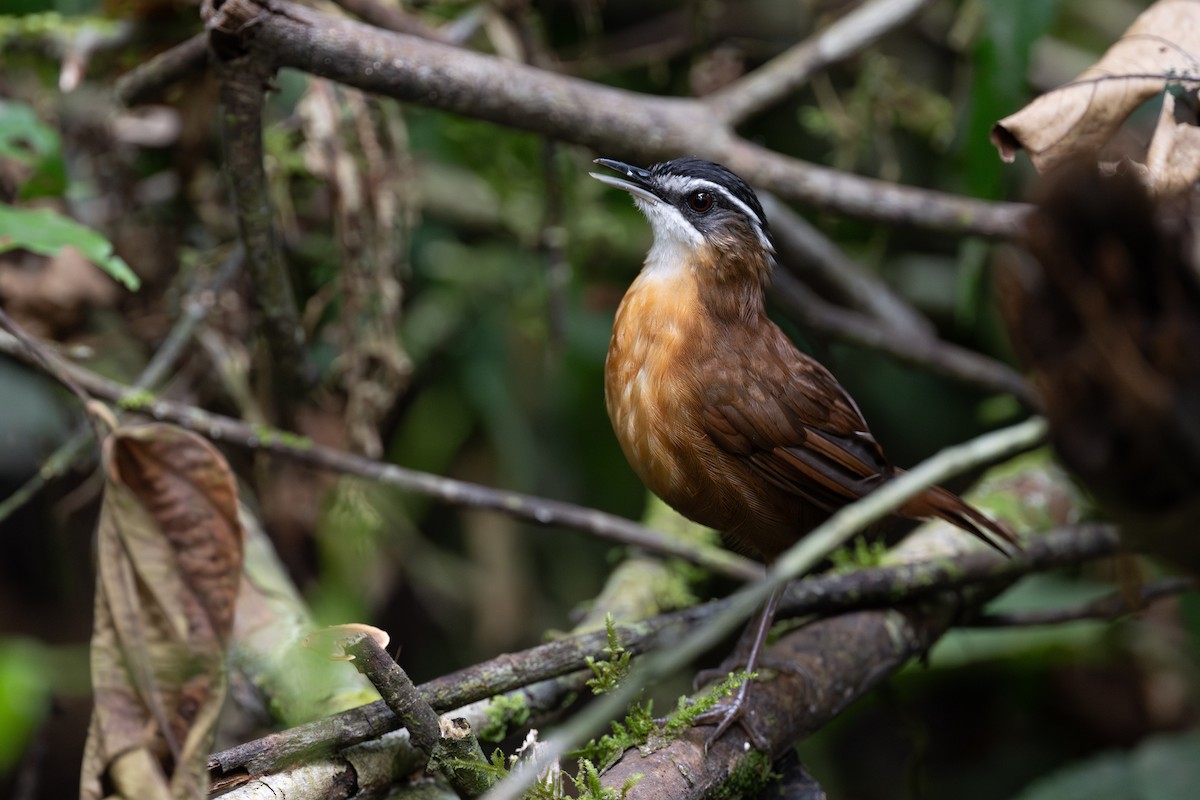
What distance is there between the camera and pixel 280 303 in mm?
3676

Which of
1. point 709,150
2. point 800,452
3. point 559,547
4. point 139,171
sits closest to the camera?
point 800,452

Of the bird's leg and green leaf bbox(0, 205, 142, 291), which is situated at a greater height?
green leaf bbox(0, 205, 142, 291)

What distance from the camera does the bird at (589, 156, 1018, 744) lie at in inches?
128

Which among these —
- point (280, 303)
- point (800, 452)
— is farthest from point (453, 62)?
point (800, 452)

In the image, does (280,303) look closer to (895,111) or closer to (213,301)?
(213,301)

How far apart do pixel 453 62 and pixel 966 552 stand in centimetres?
Result: 256

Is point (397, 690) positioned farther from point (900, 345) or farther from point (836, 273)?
point (836, 273)

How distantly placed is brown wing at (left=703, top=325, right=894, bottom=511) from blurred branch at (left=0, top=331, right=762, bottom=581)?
28.2 inches

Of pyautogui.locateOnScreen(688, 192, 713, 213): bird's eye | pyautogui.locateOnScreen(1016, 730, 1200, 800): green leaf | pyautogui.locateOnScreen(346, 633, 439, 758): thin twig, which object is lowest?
pyautogui.locateOnScreen(1016, 730, 1200, 800): green leaf

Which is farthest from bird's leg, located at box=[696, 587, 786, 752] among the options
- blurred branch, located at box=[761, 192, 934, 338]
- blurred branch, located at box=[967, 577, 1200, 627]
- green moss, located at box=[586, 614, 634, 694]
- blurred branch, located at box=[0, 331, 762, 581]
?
blurred branch, located at box=[761, 192, 934, 338]

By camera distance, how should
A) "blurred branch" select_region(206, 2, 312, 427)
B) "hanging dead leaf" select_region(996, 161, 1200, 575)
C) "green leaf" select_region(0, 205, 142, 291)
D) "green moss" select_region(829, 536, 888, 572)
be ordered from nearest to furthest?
"hanging dead leaf" select_region(996, 161, 1200, 575) < "blurred branch" select_region(206, 2, 312, 427) < "green leaf" select_region(0, 205, 142, 291) < "green moss" select_region(829, 536, 888, 572)

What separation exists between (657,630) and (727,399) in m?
0.73

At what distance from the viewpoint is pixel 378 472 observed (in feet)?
12.3

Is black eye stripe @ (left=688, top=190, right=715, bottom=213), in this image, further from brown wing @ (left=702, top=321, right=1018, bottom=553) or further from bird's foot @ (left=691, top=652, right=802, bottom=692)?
bird's foot @ (left=691, top=652, right=802, bottom=692)
